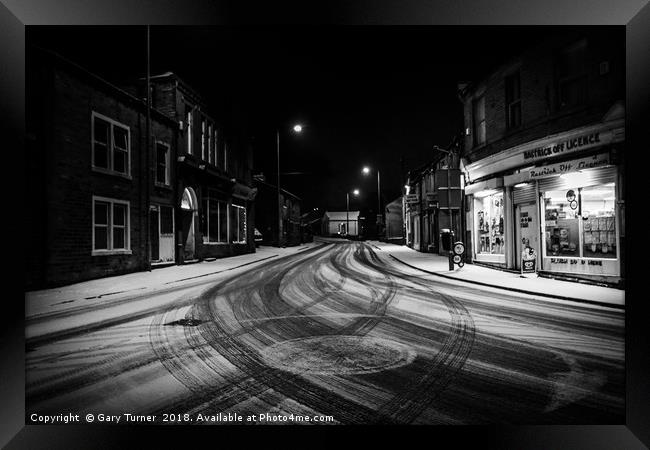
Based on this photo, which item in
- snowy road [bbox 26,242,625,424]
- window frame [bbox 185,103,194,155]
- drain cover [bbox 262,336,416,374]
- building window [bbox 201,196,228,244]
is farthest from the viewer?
building window [bbox 201,196,228,244]

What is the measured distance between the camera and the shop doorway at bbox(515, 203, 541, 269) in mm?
13070

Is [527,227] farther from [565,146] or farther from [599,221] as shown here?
[565,146]

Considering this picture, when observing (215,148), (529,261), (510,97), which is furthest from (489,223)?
(215,148)

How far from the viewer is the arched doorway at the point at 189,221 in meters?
19.5

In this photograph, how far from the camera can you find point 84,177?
12.1 m

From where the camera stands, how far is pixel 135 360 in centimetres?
464

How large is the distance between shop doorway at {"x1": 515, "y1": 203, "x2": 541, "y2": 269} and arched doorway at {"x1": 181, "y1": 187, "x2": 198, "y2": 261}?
50.8 ft

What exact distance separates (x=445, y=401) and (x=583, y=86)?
39.6ft

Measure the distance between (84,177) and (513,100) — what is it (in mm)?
16097

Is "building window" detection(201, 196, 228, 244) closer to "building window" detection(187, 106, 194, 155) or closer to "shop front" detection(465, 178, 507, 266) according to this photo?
"building window" detection(187, 106, 194, 155)

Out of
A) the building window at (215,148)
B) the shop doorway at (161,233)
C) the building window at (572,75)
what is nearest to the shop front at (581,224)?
the building window at (572,75)

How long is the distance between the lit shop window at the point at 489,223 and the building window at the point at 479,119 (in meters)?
2.64

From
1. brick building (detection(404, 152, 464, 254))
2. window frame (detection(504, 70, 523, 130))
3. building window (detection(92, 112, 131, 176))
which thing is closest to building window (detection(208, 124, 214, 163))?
building window (detection(92, 112, 131, 176))
